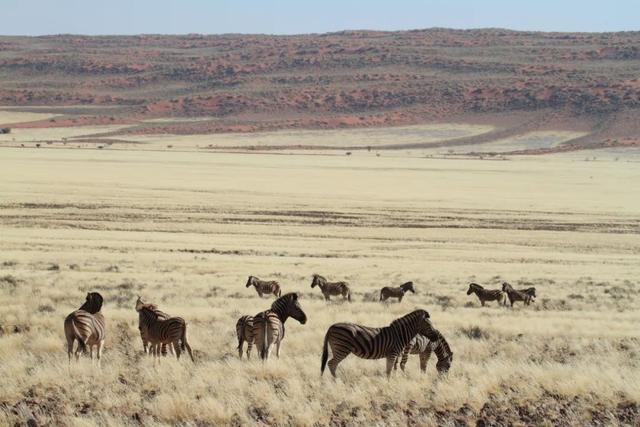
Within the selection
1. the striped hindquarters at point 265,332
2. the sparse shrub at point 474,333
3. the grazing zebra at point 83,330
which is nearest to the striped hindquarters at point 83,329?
the grazing zebra at point 83,330

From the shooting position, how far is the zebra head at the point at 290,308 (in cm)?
1273

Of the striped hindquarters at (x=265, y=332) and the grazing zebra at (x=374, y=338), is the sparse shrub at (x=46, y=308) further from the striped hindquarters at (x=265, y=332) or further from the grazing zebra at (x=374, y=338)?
the grazing zebra at (x=374, y=338)

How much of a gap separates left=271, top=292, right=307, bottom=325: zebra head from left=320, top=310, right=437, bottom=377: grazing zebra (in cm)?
172

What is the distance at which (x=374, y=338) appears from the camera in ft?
35.6

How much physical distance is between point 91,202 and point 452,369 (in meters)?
37.1

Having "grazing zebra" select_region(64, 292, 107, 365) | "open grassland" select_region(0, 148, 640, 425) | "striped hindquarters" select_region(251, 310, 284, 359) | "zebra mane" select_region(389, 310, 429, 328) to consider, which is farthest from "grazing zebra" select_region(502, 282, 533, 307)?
"grazing zebra" select_region(64, 292, 107, 365)

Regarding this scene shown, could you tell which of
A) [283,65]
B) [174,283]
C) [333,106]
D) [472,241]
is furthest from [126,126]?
[174,283]

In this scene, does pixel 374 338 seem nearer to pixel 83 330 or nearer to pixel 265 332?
pixel 265 332

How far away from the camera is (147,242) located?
32.2 metres

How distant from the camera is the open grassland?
9.77 m

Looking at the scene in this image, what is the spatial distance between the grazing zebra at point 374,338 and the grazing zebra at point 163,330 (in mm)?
1961

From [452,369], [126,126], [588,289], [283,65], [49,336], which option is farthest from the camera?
[283,65]

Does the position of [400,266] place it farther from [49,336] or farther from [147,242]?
[49,336]

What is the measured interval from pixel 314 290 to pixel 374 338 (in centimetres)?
1056
